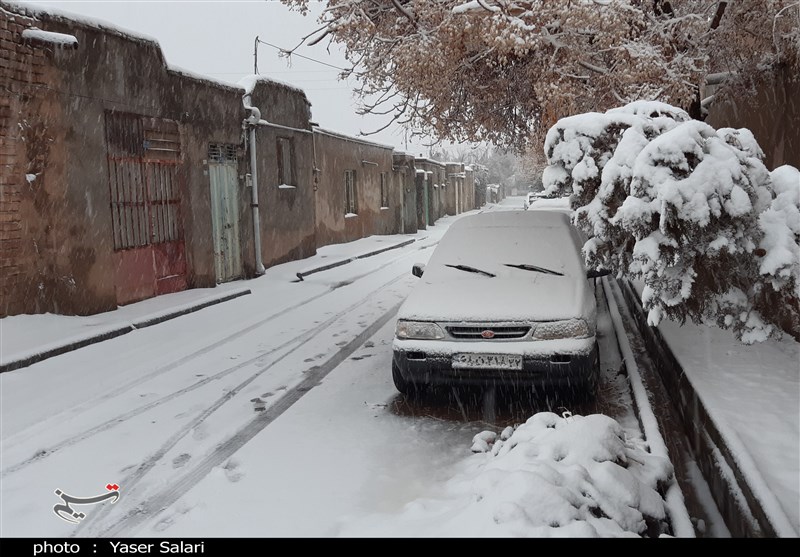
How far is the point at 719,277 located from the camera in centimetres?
560

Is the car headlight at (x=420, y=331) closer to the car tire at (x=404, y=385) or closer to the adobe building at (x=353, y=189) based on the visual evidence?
the car tire at (x=404, y=385)

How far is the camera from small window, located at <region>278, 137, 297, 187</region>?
17812mm

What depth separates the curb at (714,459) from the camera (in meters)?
3.68

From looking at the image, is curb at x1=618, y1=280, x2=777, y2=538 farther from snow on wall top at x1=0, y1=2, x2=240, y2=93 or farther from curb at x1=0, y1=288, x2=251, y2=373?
snow on wall top at x1=0, y1=2, x2=240, y2=93

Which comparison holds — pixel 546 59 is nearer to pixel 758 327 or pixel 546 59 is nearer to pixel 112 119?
pixel 758 327

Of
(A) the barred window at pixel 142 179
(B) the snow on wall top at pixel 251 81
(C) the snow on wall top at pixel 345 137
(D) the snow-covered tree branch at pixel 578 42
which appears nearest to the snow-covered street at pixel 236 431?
(A) the barred window at pixel 142 179

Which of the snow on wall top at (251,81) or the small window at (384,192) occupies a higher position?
the snow on wall top at (251,81)

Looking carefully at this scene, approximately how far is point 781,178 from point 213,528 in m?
5.03

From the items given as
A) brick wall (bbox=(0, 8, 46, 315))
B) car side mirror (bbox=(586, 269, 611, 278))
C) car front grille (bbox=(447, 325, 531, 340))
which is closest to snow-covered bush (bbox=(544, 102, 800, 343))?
car side mirror (bbox=(586, 269, 611, 278))

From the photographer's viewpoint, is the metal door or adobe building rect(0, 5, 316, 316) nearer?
adobe building rect(0, 5, 316, 316)

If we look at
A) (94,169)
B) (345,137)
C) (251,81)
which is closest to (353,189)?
(345,137)

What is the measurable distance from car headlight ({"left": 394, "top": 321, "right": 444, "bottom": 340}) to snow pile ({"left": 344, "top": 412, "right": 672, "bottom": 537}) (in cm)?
134

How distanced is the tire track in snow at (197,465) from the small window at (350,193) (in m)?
17.7

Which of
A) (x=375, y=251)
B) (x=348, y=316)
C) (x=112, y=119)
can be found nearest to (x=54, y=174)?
(x=112, y=119)
